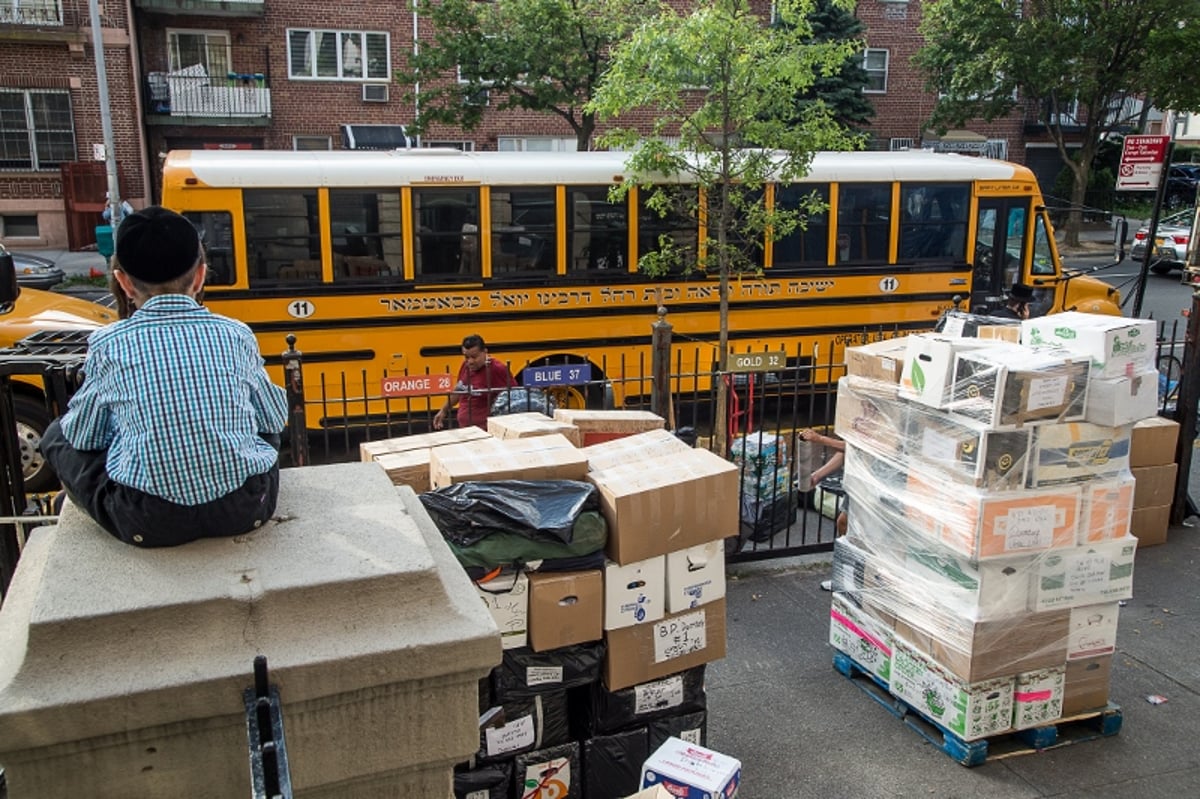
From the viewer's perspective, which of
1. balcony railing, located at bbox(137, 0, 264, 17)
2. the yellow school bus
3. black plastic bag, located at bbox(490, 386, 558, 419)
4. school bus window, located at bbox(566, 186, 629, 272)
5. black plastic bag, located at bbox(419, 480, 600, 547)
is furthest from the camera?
balcony railing, located at bbox(137, 0, 264, 17)

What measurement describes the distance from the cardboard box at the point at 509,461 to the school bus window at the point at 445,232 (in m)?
5.82

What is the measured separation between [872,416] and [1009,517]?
3.08ft

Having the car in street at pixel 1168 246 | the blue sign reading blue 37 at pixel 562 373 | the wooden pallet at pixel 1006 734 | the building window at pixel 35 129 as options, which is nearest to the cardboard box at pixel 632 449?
the wooden pallet at pixel 1006 734

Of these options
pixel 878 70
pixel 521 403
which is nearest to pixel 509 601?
pixel 521 403

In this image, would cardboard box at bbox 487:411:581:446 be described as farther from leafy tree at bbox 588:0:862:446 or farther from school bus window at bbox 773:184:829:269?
school bus window at bbox 773:184:829:269

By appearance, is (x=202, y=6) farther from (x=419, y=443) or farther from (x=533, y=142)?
(x=419, y=443)

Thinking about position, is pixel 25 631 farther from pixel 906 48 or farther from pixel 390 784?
pixel 906 48

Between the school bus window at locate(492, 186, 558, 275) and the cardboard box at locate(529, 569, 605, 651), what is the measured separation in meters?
6.63

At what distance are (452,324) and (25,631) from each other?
8.41 metres

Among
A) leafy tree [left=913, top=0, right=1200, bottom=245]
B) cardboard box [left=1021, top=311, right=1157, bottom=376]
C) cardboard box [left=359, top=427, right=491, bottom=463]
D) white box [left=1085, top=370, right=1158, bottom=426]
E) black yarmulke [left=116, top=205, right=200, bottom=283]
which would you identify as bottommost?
cardboard box [left=359, top=427, right=491, bottom=463]

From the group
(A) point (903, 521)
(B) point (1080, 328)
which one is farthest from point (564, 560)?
(B) point (1080, 328)

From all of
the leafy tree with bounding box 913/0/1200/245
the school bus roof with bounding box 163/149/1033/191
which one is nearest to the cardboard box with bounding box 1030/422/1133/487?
the school bus roof with bounding box 163/149/1033/191

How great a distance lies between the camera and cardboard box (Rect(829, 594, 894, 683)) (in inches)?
193

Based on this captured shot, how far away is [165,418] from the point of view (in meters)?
2.21
